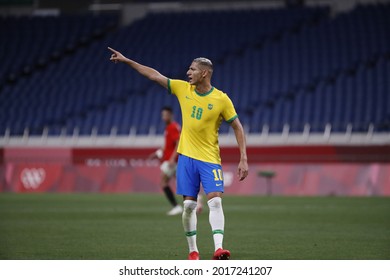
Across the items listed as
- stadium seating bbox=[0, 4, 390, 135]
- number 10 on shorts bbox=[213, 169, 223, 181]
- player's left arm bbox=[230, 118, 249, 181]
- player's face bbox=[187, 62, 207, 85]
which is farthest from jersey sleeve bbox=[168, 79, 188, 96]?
stadium seating bbox=[0, 4, 390, 135]

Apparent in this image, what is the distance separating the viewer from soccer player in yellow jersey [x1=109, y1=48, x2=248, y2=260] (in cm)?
1012

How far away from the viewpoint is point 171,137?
63.7ft

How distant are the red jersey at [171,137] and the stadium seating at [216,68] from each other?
468 inches

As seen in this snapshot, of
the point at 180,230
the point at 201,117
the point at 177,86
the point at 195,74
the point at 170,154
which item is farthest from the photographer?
the point at 170,154

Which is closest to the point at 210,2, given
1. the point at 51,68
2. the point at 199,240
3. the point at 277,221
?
the point at 51,68

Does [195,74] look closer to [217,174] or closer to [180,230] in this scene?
[217,174]

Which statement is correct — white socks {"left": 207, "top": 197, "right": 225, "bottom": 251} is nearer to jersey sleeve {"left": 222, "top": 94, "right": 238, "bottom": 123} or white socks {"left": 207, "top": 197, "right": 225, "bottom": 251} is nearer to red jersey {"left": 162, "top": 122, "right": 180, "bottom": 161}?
jersey sleeve {"left": 222, "top": 94, "right": 238, "bottom": 123}

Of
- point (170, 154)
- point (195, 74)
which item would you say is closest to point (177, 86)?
point (195, 74)

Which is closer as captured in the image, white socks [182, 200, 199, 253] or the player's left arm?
the player's left arm

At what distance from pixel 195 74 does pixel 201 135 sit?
2.36 feet

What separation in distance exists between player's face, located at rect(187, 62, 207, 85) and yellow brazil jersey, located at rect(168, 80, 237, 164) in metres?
0.18

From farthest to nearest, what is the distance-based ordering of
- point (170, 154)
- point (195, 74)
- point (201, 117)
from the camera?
point (170, 154), point (201, 117), point (195, 74)

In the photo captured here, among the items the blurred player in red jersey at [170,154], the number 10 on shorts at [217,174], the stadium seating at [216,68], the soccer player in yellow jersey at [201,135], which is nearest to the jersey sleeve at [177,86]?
the soccer player in yellow jersey at [201,135]
